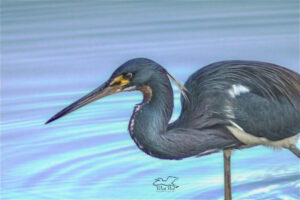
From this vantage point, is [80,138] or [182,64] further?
[182,64]

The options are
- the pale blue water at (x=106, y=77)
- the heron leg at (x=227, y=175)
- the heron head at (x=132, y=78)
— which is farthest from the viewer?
the pale blue water at (x=106, y=77)

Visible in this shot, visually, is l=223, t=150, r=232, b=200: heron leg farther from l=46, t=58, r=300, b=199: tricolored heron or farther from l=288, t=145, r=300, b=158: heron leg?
l=288, t=145, r=300, b=158: heron leg

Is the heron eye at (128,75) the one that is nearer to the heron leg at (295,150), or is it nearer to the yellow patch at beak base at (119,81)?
the yellow patch at beak base at (119,81)

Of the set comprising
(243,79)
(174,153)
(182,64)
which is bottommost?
(174,153)

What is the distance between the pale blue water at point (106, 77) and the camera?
18.5ft

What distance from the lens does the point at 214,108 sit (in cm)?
501

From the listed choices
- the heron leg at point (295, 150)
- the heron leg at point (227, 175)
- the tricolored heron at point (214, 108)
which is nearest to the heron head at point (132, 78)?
the tricolored heron at point (214, 108)

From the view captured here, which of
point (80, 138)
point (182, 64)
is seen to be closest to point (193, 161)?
point (80, 138)

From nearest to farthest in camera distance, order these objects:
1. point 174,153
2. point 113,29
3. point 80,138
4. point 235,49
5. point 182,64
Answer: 1. point 174,153
2. point 80,138
3. point 182,64
4. point 235,49
5. point 113,29

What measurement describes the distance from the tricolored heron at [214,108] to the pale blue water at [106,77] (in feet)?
1.47

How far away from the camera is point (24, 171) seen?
5.85 meters

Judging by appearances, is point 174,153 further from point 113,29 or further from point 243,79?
point 113,29

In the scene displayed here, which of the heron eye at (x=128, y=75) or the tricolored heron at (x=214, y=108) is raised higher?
the heron eye at (x=128, y=75)

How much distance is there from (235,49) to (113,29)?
1.14 m
